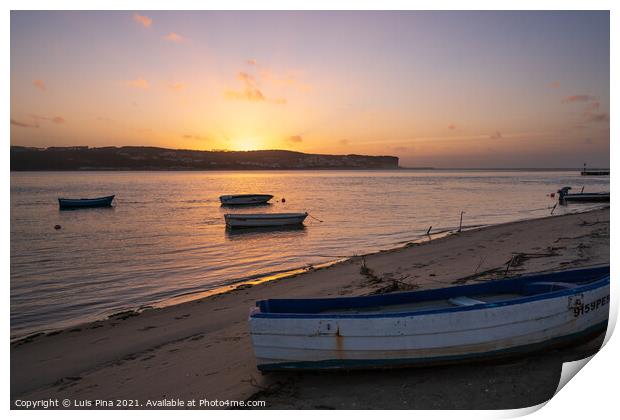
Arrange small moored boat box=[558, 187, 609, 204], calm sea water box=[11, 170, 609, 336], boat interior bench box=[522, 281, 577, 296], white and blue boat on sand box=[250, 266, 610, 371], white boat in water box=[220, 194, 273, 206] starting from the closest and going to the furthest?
white and blue boat on sand box=[250, 266, 610, 371] → boat interior bench box=[522, 281, 577, 296] → calm sea water box=[11, 170, 609, 336] → small moored boat box=[558, 187, 609, 204] → white boat in water box=[220, 194, 273, 206]

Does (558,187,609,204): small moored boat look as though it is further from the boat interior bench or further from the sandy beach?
the boat interior bench

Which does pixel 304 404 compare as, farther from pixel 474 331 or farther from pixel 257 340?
pixel 474 331

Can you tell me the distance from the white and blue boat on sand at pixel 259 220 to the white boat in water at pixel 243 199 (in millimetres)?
16270

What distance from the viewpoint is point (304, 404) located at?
4793 millimetres

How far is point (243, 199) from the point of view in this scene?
132 ft

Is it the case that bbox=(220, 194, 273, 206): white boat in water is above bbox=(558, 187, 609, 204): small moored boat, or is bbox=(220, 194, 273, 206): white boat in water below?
below

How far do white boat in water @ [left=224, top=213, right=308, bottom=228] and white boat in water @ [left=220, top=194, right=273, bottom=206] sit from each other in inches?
642

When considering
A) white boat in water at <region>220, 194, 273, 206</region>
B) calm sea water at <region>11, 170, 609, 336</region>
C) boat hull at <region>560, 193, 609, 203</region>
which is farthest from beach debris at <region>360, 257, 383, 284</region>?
white boat in water at <region>220, 194, 273, 206</region>

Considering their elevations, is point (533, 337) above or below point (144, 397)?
above

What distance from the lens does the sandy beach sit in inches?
192

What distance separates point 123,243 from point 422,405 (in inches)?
690

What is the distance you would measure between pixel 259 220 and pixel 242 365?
17642 mm
